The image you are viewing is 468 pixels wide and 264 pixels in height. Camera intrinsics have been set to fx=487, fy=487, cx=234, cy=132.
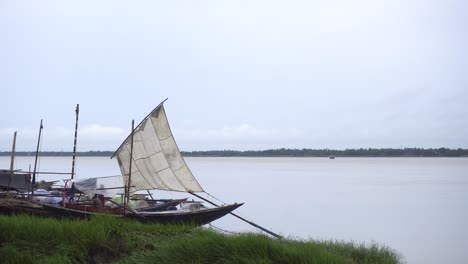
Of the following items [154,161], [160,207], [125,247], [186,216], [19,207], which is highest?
[154,161]

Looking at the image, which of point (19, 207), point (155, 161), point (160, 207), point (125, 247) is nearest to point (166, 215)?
point (160, 207)

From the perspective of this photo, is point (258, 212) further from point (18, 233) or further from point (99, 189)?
point (18, 233)

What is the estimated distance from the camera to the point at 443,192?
32.5m

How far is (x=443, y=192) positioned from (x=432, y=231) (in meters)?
16.6

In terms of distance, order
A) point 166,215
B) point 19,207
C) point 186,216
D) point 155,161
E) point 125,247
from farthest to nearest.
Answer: point 155,161 < point 186,216 < point 166,215 < point 19,207 < point 125,247

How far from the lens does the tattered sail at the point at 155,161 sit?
50.1 ft

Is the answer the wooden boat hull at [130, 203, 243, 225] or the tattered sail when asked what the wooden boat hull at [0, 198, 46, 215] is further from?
the tattered sail

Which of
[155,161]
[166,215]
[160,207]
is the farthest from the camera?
[155,161]

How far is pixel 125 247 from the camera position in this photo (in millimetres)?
6262

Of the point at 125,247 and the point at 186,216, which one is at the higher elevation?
the point at 125,247

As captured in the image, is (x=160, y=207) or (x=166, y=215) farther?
(x=160, y=207)

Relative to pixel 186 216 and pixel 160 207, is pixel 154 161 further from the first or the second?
pixel 186 216

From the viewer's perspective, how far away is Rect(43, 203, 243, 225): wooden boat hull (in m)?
12.5

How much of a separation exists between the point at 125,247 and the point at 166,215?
730cm
